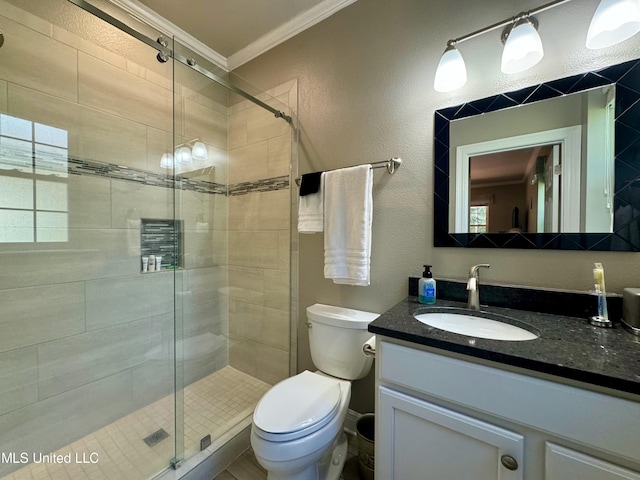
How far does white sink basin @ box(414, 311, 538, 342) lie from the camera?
0.97 meters

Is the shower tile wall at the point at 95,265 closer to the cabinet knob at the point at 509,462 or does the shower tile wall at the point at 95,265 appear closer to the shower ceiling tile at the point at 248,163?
the shower ceiling tile at the point at 248,163

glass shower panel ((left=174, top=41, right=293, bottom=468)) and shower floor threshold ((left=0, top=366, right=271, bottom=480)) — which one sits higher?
glass shower panel ((left=174, top=41, right=293, bottom=468))

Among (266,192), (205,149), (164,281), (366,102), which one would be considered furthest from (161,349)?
(366,102)

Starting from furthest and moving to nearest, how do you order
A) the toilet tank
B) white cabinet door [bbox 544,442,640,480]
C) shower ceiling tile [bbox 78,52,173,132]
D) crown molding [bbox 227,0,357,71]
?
crown molding [bbox 227,0,357,71]
shower ceiling tile [bbox 78,52,173,132]
the toilet tank
white cabinet door [bbox 544,442,640,480]

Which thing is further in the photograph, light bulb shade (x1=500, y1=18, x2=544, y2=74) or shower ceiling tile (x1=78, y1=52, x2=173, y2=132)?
shower ceiling tile (x1=78, y1=52, x2=173, y2=132)


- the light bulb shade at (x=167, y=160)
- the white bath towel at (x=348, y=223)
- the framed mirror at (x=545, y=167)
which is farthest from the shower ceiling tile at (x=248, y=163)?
the framed mirror at (x=545, y=167)

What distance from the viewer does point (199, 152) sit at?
1.90 metres

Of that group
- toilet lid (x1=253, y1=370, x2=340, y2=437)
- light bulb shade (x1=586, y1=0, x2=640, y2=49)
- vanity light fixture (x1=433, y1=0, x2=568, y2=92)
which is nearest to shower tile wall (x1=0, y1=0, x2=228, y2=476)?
toilet lid (x1=253, y1=370, x2=340, y2=437)

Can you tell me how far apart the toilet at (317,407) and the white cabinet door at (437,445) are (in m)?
0.24

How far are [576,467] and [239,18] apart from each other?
2580 millimetres

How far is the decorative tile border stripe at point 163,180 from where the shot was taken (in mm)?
1445

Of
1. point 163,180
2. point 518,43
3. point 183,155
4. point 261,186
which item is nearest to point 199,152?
point 183,155

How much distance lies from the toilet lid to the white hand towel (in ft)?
2.64

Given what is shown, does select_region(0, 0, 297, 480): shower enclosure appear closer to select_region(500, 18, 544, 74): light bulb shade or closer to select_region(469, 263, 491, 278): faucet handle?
select_region(469, 263, 491, 278): faucet handle
